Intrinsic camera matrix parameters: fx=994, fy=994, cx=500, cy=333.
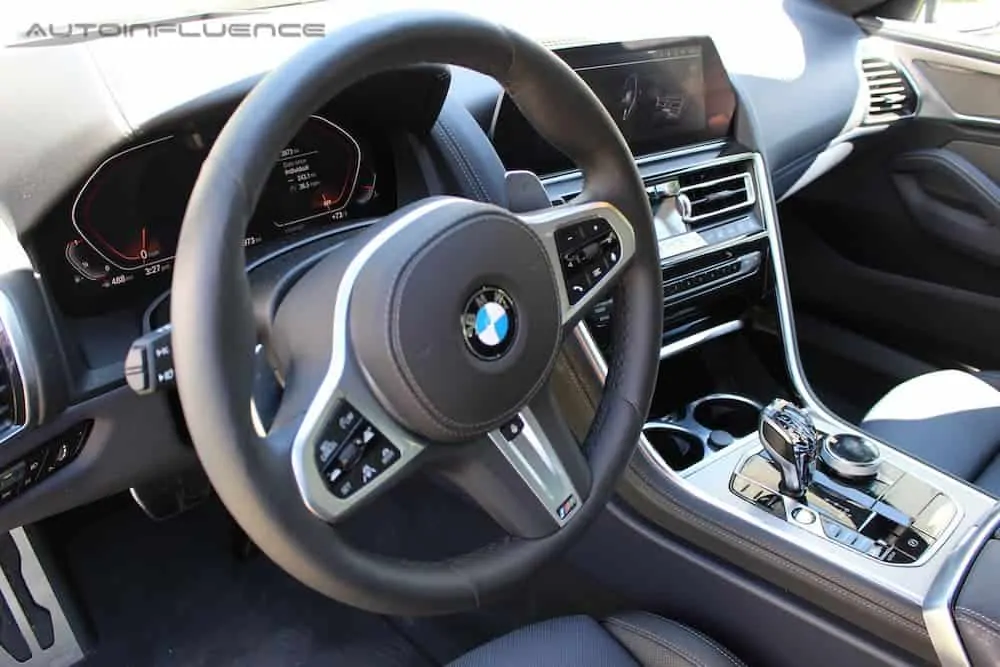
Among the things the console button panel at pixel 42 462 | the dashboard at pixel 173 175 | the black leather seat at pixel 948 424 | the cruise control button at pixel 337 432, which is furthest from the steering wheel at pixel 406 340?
the black leather seat at pixel 948 424

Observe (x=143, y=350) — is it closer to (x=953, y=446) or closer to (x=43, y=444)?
(x=43, y=444)

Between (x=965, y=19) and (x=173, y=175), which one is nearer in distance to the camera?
(x=173, y=175)

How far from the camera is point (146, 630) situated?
171 centimetres

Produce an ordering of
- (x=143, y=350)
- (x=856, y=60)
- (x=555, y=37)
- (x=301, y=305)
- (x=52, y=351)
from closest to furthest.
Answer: (x=143, y=350)
(x=301, y=305)
(x=52, y=351)
(x=555, y=37)
(x=856, y=60)

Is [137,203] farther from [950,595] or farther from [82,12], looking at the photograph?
[950,595]

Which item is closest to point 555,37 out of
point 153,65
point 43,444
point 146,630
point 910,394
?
point 153,65

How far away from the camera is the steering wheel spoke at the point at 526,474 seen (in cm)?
95

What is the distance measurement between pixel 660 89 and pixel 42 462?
1.10 meters

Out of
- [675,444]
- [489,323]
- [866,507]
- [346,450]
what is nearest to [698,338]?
[675,444]

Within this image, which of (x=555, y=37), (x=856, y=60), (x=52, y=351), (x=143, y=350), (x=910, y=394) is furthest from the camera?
(x=856, y=60)

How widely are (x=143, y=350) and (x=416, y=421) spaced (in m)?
0.23

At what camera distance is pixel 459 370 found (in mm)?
847

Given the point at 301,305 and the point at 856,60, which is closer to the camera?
the point at 301,305

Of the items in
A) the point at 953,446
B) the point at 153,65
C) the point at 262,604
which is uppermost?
the point at 153,65
